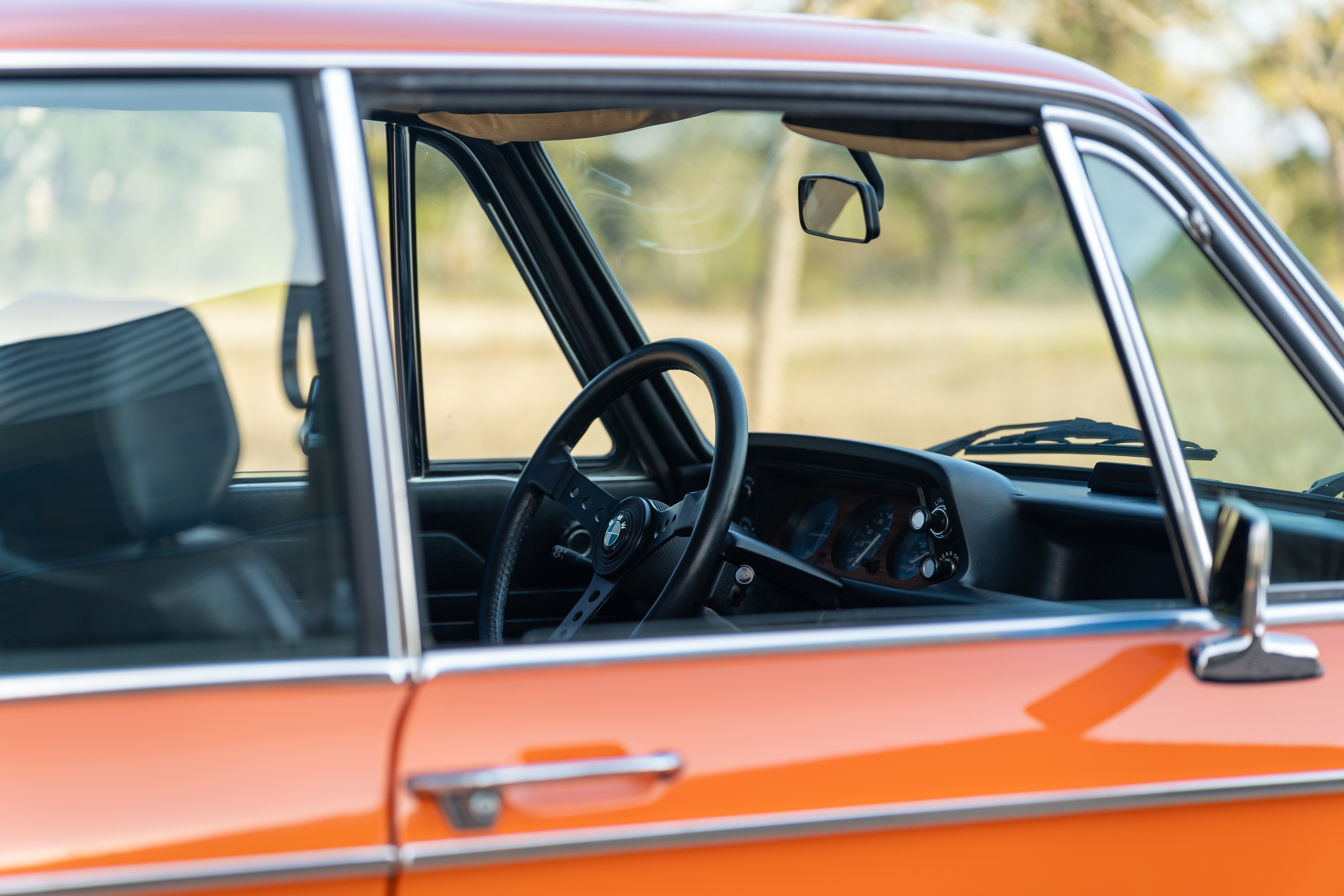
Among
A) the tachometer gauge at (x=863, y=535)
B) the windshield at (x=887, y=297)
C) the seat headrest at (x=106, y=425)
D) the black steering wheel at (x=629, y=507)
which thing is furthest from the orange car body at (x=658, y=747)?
the windshield at (x=887, y=297)

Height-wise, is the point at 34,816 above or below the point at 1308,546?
below

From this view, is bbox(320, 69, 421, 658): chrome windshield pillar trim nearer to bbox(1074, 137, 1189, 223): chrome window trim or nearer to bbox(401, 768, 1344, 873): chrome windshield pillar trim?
bbox(401, 768, 1344, 873): chrome windshield pillar trim

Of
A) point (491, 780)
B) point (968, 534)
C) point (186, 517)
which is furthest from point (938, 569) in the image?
point (186, 517)

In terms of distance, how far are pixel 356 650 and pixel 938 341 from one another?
69.5 ft

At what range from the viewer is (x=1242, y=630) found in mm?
1306

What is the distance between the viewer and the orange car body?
3.62 feet

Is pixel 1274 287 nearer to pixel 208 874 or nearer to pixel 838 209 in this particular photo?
pixel 838 209

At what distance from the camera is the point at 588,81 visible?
1295 mm

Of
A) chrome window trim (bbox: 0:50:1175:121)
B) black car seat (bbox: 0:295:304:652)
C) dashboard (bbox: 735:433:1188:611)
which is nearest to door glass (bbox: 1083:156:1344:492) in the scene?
chrome window trim (bbox: 0:50:1175:121)

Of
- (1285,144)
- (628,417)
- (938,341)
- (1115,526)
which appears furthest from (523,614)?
(938,341)

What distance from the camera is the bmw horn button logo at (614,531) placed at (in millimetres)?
2148

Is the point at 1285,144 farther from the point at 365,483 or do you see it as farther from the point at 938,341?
the point at 365,483

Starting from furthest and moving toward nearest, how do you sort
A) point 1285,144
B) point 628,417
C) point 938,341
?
point 938,341 < point 1285,144 < point 628,417

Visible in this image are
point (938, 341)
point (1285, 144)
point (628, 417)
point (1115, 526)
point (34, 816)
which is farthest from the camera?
point (938, 341)
